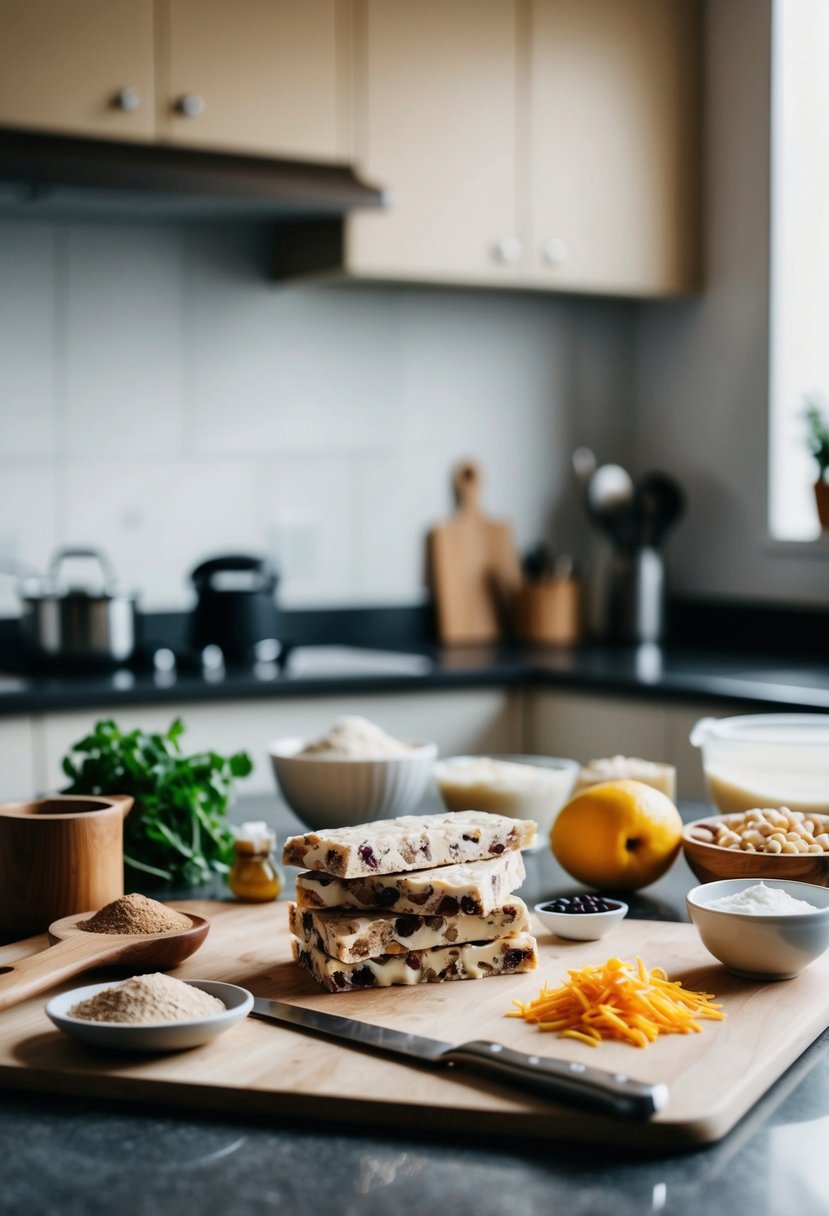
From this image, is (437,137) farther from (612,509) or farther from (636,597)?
(636,597)

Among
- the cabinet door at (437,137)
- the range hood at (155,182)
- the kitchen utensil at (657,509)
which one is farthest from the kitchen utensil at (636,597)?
the range hood at (155,182)

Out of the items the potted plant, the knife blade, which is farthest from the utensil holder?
the knife blade

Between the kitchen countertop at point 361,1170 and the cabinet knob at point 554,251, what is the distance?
9.07 feet

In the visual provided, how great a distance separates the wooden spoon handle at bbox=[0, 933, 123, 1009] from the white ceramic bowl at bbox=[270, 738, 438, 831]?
0.49 meters

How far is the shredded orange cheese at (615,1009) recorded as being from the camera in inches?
40.7

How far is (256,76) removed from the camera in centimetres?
302

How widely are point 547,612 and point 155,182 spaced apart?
1.55 metres

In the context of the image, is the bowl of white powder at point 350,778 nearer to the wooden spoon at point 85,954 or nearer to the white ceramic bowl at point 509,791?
the white ceramic bowl at point 509,791

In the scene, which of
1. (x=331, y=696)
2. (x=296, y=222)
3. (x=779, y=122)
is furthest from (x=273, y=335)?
(x=779, y=122)

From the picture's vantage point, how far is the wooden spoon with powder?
3.57 feet

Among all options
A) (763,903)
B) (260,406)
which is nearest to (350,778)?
(763,903)

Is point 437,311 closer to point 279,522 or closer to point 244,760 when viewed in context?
point 279,522

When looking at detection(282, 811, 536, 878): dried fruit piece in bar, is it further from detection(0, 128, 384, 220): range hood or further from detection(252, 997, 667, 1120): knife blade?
detection(0, 128, 384, 220): range hood

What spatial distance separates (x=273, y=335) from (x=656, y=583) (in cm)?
116
